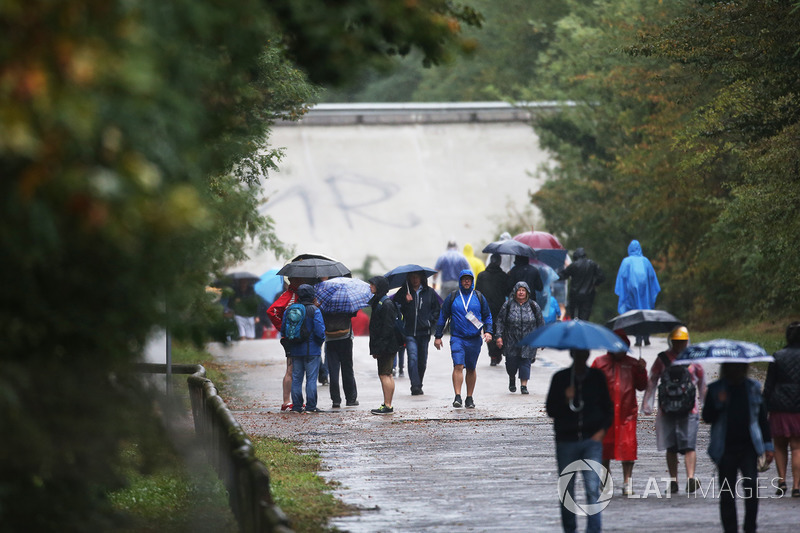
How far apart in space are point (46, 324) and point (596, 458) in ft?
15.1

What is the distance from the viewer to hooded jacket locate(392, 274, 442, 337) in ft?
59.7

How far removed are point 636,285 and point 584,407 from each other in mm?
14277

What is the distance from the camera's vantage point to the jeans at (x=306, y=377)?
16734mm

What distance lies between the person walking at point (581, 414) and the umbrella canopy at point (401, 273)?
9.31 metres

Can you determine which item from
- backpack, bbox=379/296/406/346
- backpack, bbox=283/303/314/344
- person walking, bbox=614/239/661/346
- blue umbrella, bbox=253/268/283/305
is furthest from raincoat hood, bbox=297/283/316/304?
blue umbrella, bbox=253/268/283/305

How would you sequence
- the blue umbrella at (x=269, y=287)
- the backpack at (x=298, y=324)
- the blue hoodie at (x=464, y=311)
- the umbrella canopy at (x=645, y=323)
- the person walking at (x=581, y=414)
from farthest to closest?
the blue umbrella at (x=269, y=287) < the blue hoodie at (x=464, y=311) < the backpack at (x=298, y=324) < the umbrella canopy at (x=645, y=323) < the person walking at (x=581, y=414)

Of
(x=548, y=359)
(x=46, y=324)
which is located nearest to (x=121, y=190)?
(x=46, y=324)

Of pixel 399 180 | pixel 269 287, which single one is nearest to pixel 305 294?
pixel 269 287

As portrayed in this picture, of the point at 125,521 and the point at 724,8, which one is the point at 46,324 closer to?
the point at 125,521

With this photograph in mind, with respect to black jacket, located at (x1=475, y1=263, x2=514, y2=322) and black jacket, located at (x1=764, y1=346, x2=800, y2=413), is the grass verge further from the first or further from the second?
black jacket, located at (x1=475, y1=263, x2=514, y2=322)

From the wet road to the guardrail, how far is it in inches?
38.9

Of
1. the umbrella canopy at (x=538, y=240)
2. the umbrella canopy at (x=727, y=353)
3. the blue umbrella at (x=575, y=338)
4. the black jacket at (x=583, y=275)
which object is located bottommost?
the umbrella canopy at (x=727, y=353)
